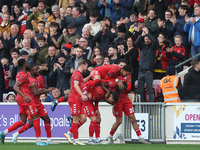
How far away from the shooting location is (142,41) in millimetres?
17125

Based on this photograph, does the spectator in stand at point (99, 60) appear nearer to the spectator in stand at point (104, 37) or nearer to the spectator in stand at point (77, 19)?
the spectator in stand at point (104, 37)

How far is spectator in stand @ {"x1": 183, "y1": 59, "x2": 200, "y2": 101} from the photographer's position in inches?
584

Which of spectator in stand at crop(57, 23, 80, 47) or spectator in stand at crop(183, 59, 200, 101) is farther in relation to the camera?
spectator in stand at crop(57, 23, 80, 47)

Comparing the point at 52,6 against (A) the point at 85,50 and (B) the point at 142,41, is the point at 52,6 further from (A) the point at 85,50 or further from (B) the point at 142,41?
(B) the point at 142,41

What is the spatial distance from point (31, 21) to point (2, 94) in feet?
14.7

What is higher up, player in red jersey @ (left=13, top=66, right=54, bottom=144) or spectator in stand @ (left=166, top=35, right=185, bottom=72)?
spectator in stand @ (left=166, top=35, right=185, bottom=72)

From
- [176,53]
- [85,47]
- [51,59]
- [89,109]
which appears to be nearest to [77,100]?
[89,109]

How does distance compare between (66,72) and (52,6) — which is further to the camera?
(52,6)

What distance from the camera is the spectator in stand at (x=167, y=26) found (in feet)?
57.8

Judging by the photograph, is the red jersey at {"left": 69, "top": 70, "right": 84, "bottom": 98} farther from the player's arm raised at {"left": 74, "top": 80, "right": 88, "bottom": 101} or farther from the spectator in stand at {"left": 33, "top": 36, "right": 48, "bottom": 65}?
the spectator in stand at {"left": 33, "top": 36, "right": 48, "bottom": 65}

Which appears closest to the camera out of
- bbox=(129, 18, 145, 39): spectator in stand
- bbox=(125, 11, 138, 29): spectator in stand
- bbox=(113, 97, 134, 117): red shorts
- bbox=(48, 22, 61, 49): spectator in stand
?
bbox=(113, 97, 134, 117): red shorts

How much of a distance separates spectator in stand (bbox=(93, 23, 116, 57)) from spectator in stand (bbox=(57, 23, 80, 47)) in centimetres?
114

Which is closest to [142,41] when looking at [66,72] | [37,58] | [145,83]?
[145,83]

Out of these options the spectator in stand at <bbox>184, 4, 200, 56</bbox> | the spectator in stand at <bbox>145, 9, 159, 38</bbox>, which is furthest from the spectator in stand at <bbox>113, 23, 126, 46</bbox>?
the spectator in stand at <bbox>184, 4, 200, 56</bbox>
